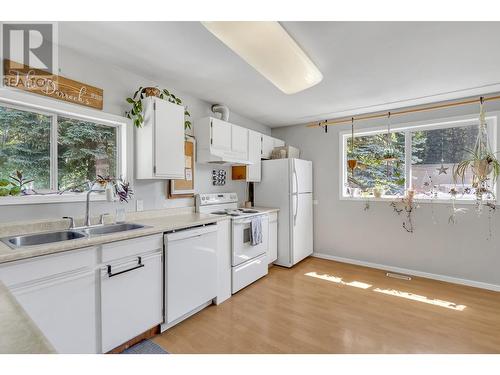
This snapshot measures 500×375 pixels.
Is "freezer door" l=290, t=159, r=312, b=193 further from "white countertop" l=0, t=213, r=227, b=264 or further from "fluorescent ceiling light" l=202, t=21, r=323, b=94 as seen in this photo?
"white countertop" l=0, t=213, r=227, b=264

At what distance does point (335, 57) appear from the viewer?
7.21 ft

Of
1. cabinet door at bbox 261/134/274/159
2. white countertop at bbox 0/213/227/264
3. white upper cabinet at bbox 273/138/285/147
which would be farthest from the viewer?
white upper cabinet at bbox 273/138/285/147

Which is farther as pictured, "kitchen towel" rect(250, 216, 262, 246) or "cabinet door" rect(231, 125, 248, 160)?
"cabinet door" rect(231, 125, 248, 160)

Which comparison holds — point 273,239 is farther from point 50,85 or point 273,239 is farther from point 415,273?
point 50,85

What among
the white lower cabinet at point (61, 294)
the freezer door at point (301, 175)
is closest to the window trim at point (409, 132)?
the freezer door at point (301, 175)

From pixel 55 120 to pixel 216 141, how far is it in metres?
1.59

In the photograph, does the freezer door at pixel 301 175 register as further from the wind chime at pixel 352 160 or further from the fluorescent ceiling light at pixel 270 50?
the fluorescent ceiling light at pixel 270 50

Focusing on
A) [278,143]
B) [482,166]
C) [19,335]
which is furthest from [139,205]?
[482,166]

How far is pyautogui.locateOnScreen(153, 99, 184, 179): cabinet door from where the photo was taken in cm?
244

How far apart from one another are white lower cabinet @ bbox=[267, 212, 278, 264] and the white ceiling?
1710 mm

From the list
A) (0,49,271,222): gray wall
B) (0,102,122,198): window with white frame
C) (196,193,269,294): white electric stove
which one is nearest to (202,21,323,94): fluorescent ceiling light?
(0,49,271,222): gray wall

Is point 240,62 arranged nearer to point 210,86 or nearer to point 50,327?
point 210,86

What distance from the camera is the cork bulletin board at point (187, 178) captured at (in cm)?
295

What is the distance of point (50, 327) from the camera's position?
147 cm
